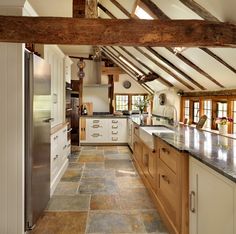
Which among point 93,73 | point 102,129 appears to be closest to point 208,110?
point 102,129

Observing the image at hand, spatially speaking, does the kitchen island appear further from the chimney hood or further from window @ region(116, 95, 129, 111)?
window @ region(116, 95, 129, 111)

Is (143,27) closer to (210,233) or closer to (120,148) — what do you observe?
(210,233)

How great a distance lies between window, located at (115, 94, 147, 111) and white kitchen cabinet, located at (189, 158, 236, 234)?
7446 mm

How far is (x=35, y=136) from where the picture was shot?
8.69 feet

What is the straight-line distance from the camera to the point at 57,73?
15.1 ft

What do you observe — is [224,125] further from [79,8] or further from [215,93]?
[79,8]

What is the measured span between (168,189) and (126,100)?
7033 millimetres

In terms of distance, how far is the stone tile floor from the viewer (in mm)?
2775

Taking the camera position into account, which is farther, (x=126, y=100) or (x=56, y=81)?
(x=126, y=100)

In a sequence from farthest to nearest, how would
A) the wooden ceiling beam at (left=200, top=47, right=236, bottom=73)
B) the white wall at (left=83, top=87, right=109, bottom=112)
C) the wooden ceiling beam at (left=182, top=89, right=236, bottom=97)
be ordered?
the white wall at (left=83, top=87, right=109, bottom=112) → the wooden ceiling beam at (left=182, top=89, right=236, bottom=97) → the wooden ceiling beam at (left=200, top=47, right=236, bottom=73)

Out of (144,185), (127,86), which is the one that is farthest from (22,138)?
(127,86)

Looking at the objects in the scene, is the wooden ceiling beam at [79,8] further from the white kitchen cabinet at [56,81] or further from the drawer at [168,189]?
the drawer at [168,189]

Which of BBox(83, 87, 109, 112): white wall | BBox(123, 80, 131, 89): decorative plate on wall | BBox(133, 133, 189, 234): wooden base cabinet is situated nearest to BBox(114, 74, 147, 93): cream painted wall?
BBox(123, 80, 131, 89): decorative plate on wall

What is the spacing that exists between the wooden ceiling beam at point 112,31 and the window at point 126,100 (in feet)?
24.2
